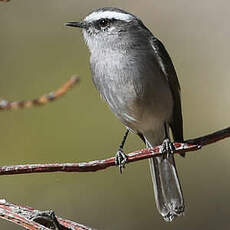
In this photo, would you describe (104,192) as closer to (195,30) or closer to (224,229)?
Answer: (224,229)

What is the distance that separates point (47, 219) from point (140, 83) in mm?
1772

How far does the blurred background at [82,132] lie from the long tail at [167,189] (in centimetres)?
116

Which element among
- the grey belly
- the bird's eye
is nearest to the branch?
the grey belly

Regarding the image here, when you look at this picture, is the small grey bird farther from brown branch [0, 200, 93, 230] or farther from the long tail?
brown branch [0, 200, 93, 230]

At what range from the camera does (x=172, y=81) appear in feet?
11.5

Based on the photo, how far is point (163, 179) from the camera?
3.59 m

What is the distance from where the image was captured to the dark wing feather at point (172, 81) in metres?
3.48

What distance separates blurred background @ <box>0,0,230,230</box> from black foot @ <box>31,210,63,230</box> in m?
2.75

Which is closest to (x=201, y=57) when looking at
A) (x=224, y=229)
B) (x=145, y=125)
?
(x=224, y=229)

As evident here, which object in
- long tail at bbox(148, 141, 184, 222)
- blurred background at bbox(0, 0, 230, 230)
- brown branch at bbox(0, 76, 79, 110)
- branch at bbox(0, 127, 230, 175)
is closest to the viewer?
branch at bbox(0, 127, 230, 175)

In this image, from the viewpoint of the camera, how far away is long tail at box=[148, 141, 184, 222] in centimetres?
334

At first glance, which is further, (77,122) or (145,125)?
(77,122)

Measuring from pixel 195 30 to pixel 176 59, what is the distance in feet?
2.59

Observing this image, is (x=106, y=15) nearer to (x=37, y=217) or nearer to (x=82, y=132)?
(x=82, y=132)
